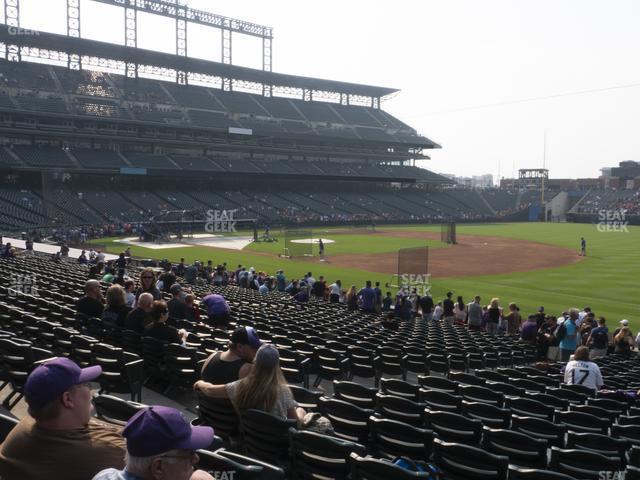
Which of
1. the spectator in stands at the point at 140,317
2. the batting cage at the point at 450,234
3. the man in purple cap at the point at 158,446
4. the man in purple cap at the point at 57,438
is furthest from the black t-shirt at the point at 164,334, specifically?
the batting cage at the point at 450,234

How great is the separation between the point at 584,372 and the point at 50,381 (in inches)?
358

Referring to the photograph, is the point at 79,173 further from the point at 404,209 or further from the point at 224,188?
the point at 404,209

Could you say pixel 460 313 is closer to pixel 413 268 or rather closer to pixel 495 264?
pixel 413 268

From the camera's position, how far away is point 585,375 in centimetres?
984

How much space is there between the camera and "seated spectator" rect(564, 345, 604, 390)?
9820 mm

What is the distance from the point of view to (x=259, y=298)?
21266mm

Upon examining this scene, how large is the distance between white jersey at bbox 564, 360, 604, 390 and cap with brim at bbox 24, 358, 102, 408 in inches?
349

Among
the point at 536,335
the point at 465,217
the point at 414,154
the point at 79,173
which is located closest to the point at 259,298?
the point at 536,335

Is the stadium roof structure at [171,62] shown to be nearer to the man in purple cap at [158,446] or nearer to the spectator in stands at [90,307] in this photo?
the spectator in stands at [90,307]

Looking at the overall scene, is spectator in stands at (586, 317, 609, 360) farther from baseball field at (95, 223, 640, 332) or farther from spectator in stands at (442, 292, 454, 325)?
baseball field at (95, 223, 640, 332)

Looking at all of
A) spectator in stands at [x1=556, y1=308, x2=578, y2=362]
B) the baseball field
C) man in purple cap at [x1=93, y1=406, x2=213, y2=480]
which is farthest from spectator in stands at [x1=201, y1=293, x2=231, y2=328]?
the baseball field

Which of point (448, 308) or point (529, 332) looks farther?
point (448, 308)

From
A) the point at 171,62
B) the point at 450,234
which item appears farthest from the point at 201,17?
the point at 450,234

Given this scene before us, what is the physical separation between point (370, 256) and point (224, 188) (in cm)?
4066
